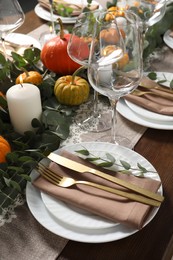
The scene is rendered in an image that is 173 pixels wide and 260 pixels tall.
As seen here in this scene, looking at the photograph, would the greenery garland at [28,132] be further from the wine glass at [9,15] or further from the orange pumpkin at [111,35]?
the orange pumpkin at [111,35]

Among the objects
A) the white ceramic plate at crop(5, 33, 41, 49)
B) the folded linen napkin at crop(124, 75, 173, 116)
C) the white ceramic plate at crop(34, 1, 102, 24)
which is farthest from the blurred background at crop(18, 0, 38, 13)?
the folded linen napkin at crop(124, 75, 173, 116)

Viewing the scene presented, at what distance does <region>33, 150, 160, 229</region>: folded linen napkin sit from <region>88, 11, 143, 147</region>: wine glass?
154mm

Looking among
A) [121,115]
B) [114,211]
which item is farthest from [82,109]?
[114,211]

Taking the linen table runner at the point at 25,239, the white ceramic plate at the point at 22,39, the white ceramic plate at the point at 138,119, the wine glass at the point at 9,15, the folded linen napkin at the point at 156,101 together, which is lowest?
the white ceramic plate at the point at 138,119

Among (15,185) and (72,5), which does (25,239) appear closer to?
(15,185)

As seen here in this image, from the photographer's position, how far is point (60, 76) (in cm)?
96

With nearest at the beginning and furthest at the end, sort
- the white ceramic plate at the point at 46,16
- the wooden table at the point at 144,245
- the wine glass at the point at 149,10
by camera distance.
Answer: the wooden table at the point at 144,245 → the wine glass at the point at 149,10 → the white ceramic plate at the point at 46,16

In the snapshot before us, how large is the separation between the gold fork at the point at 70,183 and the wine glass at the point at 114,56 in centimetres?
17

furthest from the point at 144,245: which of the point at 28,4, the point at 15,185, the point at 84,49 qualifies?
the point at 28,4

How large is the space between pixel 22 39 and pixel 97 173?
2.13ft

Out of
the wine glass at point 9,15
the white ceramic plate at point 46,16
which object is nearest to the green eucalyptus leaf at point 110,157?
the wine glass at point 9,15

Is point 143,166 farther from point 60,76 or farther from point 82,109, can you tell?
point 60,76

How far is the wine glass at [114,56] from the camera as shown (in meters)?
0.67

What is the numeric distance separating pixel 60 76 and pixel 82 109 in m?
0.13
